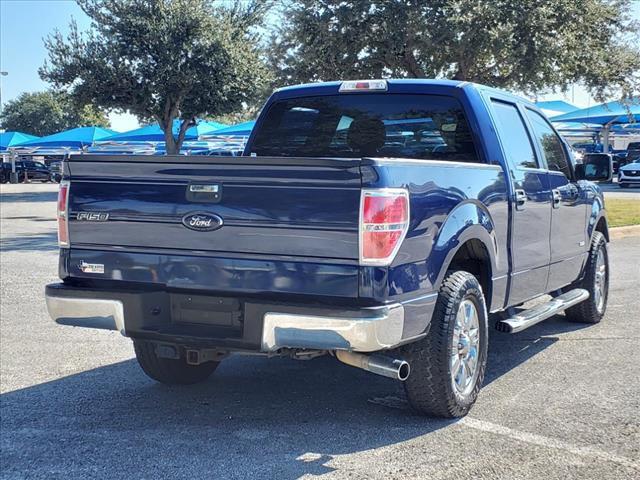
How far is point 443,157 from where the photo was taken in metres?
5.64

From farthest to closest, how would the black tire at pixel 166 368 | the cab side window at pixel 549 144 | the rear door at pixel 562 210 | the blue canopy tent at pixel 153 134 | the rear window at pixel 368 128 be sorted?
1. the blue canopy tent at pixel 153 134
2. the cab side window at pixel 549 144
3. the rear door at pixel 562 210
4. the rear window at pixel 368 128
5. the black tire at pixel 166 368

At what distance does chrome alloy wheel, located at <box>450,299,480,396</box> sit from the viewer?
466 centimetres

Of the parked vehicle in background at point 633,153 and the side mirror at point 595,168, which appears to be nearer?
the side mirror at point 595,168

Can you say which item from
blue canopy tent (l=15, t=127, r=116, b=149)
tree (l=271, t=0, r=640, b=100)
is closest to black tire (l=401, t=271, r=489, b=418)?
tree (l=271, t=0, r=640, b=100)

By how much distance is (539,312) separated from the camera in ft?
19.3

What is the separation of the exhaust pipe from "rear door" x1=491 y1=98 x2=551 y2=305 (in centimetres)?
159

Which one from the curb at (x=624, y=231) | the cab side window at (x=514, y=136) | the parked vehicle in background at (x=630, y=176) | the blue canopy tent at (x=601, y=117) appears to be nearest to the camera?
the cab side window at (x=514, y=136)

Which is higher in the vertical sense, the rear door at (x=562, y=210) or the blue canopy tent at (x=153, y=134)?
the blue canopy tent at (x=153, y=134)

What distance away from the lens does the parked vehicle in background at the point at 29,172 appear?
52.9 m

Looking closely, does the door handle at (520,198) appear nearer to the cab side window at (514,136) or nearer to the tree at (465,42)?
the cab side window at (514,136)

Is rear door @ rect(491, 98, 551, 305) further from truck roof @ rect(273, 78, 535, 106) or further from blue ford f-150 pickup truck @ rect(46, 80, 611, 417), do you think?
truck roof @ rect(273, 78, 535, 106)

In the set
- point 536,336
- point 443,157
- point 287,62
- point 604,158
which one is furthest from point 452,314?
point 287,62

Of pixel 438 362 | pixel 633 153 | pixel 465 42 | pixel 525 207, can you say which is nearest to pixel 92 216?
pixel 438 362

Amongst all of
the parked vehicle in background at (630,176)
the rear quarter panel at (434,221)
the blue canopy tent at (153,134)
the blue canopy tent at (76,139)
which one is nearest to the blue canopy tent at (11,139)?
the blue canopy tent at (76,139)
